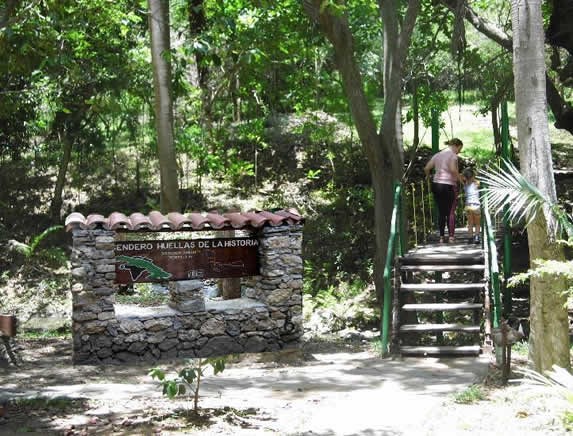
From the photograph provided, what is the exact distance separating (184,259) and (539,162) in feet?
17.0

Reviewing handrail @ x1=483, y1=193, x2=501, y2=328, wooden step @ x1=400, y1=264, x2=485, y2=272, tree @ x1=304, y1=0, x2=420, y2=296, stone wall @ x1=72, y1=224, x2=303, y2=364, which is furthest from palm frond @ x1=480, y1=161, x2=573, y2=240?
tree @ x1=304, y1=0, x2=420, y2=296

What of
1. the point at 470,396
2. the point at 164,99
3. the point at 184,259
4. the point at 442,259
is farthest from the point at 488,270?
the point at 164,99

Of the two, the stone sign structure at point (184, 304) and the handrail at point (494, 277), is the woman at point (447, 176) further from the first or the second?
the stone sign structure at point (184, 304)

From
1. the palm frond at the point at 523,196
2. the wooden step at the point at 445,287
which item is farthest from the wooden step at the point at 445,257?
the palm frond at the point at 523,196

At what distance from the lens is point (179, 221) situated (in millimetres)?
10953

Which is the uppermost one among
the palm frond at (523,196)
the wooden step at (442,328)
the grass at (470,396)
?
the palm frond at (523,196)

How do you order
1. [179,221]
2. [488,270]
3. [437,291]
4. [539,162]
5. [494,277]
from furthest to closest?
1. [437,291]
2. [488,270]
3. [179,221]
4. [494,277]
5. [539,162]

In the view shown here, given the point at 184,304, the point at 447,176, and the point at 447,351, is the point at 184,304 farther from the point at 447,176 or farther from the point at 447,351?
the point at 447,176

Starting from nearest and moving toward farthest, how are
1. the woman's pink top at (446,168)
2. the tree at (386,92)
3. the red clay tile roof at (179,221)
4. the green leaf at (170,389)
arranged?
the green leaf at (170,389) → the red clay tile roof at (179,221) → the tree at (386,92) → the woman's pink top at (446,168)

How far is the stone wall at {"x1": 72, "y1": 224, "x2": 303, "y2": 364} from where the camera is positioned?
10.6 meters

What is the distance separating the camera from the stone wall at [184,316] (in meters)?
10.6

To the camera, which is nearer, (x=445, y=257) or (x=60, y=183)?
(x=445, y=257)

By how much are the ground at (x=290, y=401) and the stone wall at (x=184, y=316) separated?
363 millimetres

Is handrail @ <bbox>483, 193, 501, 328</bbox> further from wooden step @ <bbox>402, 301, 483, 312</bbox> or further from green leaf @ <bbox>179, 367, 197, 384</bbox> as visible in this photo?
green leaf @ <bbox>179, 367, 197, 384</bbox>
